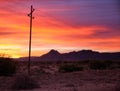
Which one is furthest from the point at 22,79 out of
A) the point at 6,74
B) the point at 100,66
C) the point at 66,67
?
the point at 100,66

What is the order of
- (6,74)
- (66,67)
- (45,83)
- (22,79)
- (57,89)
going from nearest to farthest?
1. (57,89)
2. (22,79)
3. (45,83)
4. (6,74)
5. (66,67)

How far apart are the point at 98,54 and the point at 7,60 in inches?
5196

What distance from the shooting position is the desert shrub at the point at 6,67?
53803mm

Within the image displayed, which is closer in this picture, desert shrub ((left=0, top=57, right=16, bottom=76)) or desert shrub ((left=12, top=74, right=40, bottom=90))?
desert shrub ((left=12, top=74, right=40, bottom=90))

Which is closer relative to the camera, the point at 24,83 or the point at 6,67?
the point at 24,83

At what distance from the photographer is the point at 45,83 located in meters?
43.3

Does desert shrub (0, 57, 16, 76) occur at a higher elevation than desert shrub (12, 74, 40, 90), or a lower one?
higher

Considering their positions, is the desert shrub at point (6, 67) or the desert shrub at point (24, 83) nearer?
the desert shrub at point (24, 83)

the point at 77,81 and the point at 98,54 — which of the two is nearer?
the point at 77,81

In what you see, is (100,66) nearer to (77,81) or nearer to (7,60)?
(7,60)

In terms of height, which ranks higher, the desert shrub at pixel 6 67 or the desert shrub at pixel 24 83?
the desert shrub at pixel 6 67

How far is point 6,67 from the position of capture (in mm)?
54406

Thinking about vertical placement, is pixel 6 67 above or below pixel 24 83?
above

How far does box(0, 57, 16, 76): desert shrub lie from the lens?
53.8m
